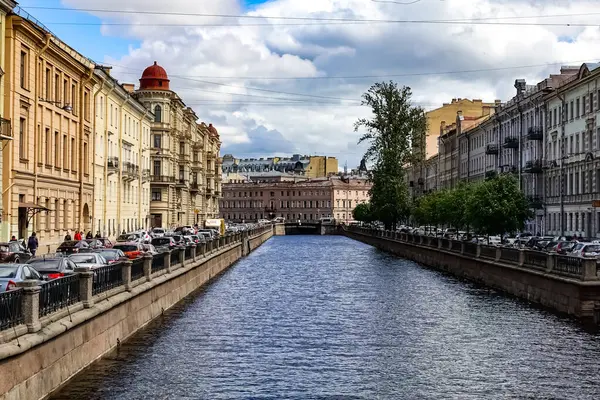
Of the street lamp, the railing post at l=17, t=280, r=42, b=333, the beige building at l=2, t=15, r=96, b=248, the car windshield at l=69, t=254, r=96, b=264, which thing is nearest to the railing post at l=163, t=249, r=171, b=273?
the car windshield at l=69, t=254, r=96, b=264

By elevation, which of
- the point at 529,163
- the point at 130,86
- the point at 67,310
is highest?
the point at 130,86

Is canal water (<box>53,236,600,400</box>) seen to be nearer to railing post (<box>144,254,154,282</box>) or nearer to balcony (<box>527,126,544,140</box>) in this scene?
railing post (<box>144,254,154,282</box>)

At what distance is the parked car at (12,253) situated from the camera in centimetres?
3416

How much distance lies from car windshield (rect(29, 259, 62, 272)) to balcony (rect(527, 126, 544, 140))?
57682mm

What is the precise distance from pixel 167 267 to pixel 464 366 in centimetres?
1545

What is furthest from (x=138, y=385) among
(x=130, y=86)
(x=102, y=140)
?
(x=130, y=86)

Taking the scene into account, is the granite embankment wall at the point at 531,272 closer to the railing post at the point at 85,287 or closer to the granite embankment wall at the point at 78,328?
the granite embankment wall at the point at 78,328

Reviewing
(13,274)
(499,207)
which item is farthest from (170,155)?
(13,274)

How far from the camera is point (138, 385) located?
19.3m

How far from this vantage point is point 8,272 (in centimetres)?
2086

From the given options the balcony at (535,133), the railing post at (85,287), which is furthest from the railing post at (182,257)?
the balcony at (535,133)

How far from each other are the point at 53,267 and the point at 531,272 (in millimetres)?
18661

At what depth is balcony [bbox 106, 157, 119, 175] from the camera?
6931 cm

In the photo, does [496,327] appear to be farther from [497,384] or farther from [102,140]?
[102,140]
